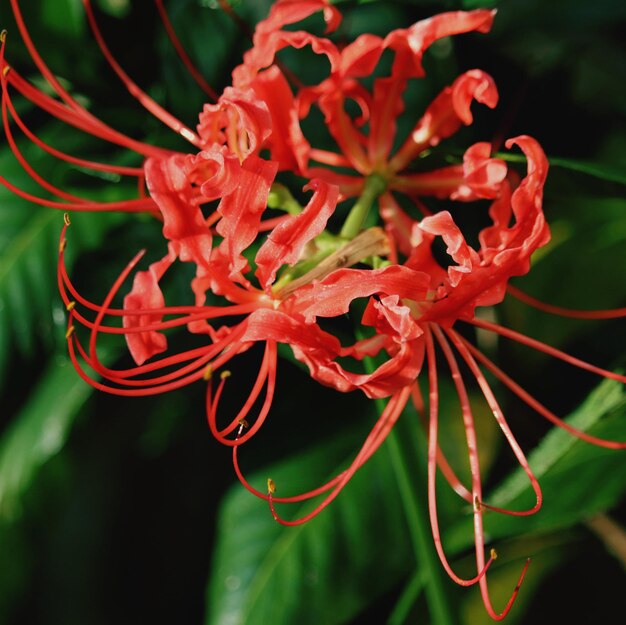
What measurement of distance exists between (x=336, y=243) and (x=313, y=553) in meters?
0.36

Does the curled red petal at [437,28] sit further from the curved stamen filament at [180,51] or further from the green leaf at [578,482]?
the green leaf at [578,482]

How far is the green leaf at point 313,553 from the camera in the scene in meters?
0.88

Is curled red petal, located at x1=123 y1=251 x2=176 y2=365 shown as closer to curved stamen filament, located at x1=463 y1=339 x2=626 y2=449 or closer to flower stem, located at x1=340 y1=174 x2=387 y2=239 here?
flower stem, located at x1=340 y1=174 x2=387 y2=239

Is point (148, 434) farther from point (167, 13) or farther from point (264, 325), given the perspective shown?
point (264, 325)

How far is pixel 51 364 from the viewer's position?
39.0 inches

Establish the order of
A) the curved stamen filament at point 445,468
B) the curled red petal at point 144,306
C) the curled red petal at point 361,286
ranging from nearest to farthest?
1. the curled red petal at point 361,286
2. the curled red petal at point 144,306
3. the curved stamen filament at point 445,468

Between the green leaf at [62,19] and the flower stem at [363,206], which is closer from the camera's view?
the flower stem at [363,206]

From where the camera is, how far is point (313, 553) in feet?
2.93

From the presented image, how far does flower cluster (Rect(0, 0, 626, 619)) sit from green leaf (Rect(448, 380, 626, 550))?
0.30 feet

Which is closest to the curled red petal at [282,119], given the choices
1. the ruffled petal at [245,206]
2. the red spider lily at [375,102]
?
the red spider lily at [375,102]

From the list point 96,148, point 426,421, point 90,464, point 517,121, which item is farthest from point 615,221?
point 90,464

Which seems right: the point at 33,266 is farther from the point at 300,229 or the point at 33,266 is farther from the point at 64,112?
the point at 300,229

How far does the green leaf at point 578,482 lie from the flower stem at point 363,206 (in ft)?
0.85

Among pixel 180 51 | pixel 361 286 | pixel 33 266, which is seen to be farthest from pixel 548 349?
pixel 33 266
